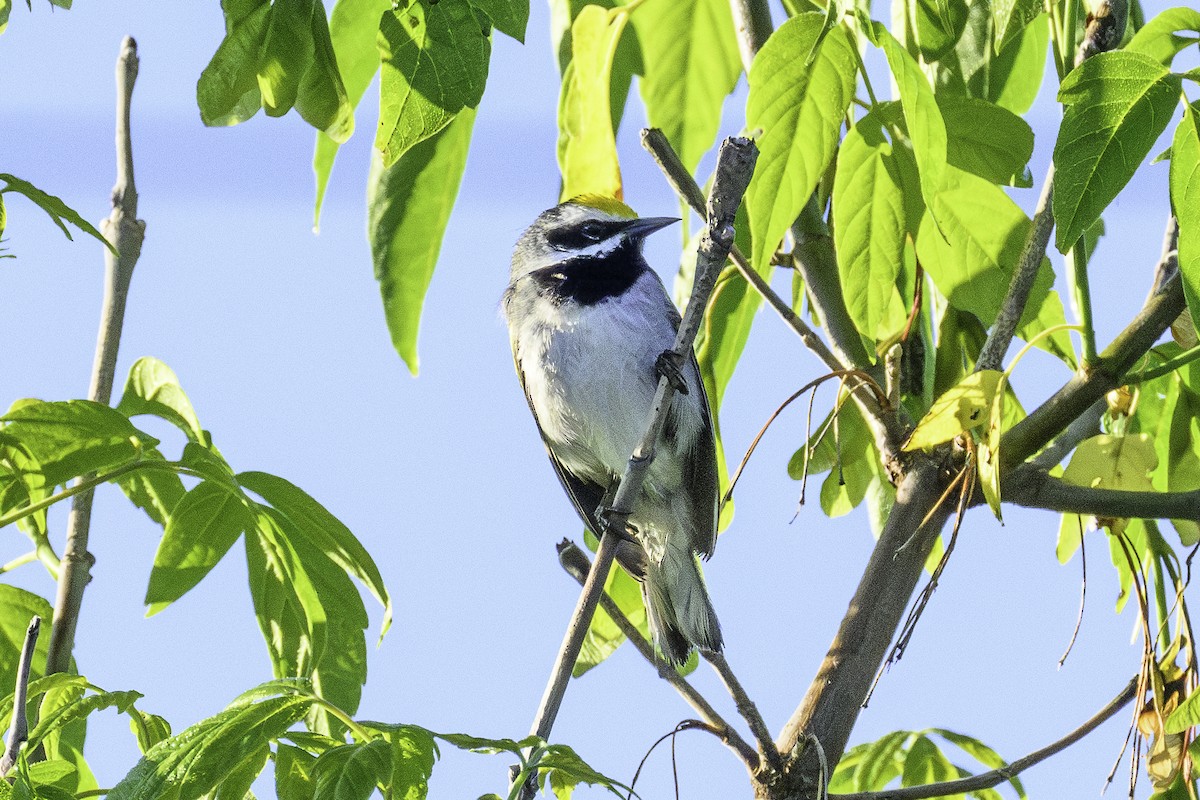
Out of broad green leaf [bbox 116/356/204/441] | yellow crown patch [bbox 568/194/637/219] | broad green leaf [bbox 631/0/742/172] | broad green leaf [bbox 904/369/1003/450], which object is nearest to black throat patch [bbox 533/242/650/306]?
yellow crown patch [bbox 568/194/637/219]

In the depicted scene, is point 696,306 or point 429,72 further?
point 696,306

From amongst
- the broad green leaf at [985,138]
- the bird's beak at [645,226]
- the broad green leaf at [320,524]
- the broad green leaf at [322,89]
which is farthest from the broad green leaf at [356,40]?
the bird's beak at [645,226]

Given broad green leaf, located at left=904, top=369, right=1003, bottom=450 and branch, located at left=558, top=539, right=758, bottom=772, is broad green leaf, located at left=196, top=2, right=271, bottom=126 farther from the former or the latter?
broad green leaf, located at left=904, top=369, right=1003, bottom=450

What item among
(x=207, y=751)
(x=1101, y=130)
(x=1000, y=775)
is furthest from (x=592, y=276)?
(x=207, y=751)

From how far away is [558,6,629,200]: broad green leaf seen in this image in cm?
176

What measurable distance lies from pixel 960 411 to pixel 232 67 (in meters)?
0.94

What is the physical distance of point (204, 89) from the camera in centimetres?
146

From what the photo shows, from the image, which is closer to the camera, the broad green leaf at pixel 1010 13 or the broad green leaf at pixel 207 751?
the broad green leaf at pixel 207 751

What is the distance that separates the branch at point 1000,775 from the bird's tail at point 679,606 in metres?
0.84

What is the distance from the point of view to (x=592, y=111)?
178 cm

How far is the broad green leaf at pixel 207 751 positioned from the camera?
1.18m

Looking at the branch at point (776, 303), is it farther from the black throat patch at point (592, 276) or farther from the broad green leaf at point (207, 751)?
the black throat patch at point (592, 276)

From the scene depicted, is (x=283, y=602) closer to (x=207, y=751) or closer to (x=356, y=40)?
(x=207, y=751)

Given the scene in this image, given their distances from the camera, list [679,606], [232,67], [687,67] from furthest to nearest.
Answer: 1. [679,606]
2. [687,67]
3. [232,67]
